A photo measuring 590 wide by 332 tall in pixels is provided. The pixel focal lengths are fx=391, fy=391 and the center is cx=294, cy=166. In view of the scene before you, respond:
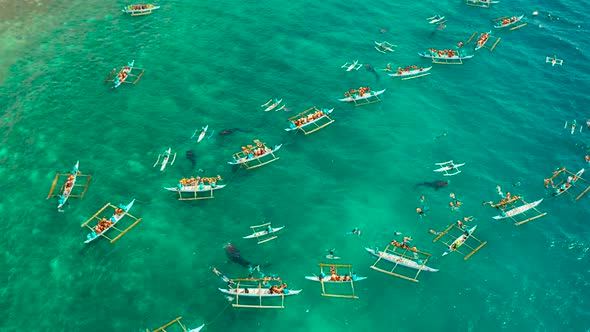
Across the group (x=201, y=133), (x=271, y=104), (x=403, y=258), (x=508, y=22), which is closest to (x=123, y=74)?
(x=201, y=133)

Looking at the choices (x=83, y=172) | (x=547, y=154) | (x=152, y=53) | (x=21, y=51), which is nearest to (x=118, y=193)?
(x=83, y=172)

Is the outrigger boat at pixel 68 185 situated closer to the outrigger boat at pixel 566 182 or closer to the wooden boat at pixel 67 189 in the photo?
the wooden boat at pixel 67 189

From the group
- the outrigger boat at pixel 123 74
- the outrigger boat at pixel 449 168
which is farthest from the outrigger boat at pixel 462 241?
the outrigger boat at pixel 123 74

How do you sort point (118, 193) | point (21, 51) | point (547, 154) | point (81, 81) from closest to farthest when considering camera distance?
point (118, 193) → point (547, 154) → point (81, 81) → point (21, 51)

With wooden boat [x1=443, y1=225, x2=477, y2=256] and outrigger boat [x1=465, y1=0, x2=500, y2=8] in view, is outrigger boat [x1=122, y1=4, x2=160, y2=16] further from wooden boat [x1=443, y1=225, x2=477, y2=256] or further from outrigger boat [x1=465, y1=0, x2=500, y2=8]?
wooden boat [x1=443, y1=225, x2=477, y2=256]

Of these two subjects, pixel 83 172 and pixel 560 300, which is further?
pixel 83 172

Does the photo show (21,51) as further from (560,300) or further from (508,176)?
(560,300)
